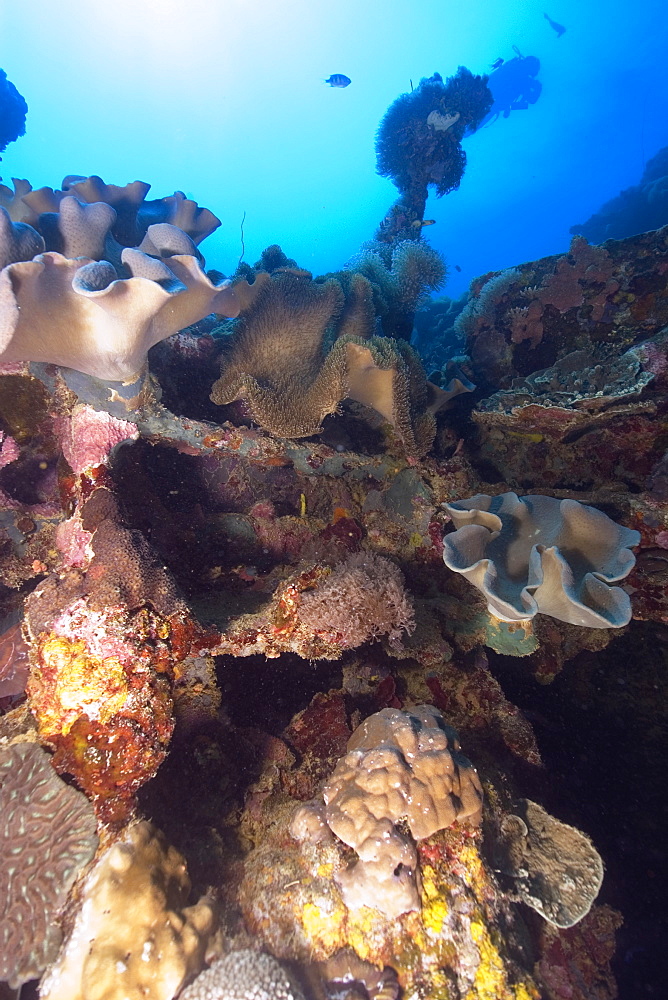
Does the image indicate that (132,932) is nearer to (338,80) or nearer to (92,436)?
(92,436)

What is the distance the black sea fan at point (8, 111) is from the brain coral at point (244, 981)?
17.8m

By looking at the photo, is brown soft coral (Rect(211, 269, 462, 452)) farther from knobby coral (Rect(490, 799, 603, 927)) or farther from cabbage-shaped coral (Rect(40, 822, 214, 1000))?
knobby coral (Rect(490, 799, 603, 927))

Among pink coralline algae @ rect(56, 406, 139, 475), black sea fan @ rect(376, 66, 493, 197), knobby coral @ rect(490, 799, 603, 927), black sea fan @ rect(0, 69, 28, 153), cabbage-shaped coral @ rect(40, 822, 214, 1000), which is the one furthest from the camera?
black sea fan @ rect(0, 69, 28, 153)

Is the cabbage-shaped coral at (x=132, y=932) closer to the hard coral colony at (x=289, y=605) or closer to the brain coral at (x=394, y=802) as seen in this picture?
the hard coral colony at (x=289, y=605)

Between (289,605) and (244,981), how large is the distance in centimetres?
190

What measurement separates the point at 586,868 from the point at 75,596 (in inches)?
155

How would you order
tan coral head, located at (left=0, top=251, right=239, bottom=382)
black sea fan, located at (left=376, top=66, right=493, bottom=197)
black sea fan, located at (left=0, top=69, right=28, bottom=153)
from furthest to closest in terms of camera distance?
black sea fan, located at (left=0, top=69, right=28, bottom=153) → black sea fan, located at (left=376, top=66, right=493, bottom=197) → tan coral head, located at (left=0, top=251, right=239, bottom=382)

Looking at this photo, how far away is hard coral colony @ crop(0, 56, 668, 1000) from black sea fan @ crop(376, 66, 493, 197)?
668cm

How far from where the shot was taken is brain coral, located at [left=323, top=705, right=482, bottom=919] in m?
2.38

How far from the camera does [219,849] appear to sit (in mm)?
2844

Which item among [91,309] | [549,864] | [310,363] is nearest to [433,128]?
[310,363]

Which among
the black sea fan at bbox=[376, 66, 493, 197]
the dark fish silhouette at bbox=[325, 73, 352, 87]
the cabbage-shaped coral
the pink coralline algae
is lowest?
the cabbage-shaped coral

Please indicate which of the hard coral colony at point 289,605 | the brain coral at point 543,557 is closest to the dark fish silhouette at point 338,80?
the hard coral colony at point 289,605

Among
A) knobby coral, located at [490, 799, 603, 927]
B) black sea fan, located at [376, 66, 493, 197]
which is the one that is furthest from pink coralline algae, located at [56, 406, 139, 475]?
black sea fan, located at [376, 66, 493, 197]
